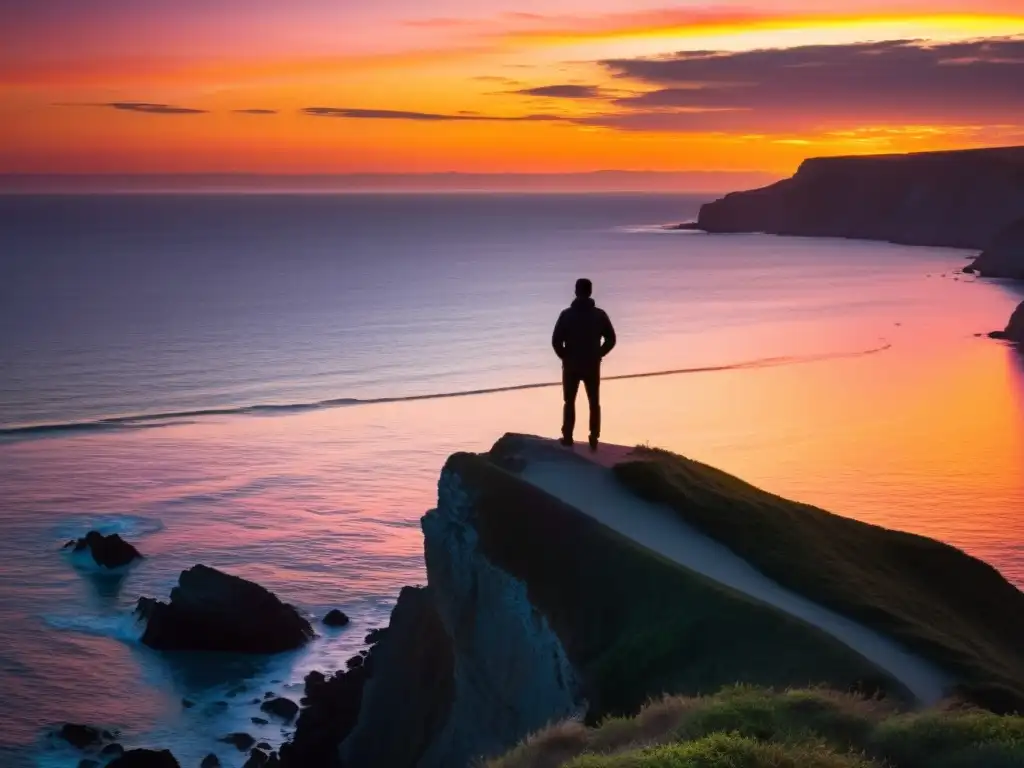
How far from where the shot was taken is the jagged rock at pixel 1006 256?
14375 cm

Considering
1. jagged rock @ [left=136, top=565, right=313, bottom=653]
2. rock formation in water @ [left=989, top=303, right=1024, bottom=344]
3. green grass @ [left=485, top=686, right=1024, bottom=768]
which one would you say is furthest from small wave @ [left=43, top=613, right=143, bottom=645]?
rock formation in water @ [left=989, top=303, right=1024, bottom=344]

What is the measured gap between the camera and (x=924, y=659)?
57.7ft

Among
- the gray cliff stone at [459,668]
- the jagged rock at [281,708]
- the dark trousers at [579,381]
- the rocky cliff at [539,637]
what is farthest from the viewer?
the jagged rock at [281,708]

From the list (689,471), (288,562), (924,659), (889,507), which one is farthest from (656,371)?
(924,659)

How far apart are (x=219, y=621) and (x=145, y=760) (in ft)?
25.3

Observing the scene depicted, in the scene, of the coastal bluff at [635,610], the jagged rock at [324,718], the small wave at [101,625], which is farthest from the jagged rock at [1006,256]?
the jagged rock at [324,718]

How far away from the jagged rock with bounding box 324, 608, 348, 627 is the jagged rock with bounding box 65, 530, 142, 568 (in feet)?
26.9

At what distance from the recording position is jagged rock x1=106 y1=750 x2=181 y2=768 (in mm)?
23906

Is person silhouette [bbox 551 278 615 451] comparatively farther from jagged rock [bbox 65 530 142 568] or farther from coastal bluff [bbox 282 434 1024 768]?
jagged rock [bbox 65 530 142 568]

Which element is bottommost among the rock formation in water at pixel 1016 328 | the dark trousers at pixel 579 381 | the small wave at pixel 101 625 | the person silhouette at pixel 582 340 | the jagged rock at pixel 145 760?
the small wave at pixel 101 625

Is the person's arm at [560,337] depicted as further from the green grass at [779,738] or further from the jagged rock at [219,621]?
the jagged rock at [219,621]

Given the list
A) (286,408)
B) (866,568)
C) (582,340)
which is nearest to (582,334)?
(582,340)

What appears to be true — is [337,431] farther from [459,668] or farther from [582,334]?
[582,334]

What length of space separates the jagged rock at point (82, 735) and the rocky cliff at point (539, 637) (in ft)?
17.8
